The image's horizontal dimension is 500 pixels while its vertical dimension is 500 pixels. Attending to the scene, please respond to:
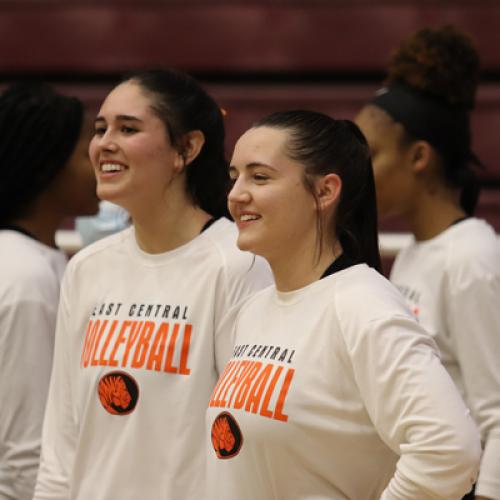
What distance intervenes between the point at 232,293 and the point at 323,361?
0.34 m

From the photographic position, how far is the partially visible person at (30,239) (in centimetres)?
235

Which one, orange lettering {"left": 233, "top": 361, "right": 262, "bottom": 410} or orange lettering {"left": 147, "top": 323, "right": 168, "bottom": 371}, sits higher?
orange lettering {"left": 233, "top": 361, "right": 262, "bottom": 410}

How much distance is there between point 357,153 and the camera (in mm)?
1870

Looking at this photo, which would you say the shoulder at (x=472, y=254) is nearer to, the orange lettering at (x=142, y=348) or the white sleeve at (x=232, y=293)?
the white sleeve at (x=232, y=293)

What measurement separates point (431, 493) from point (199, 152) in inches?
31.2

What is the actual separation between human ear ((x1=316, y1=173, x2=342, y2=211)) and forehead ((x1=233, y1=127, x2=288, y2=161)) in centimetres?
7

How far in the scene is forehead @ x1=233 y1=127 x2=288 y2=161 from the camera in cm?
183

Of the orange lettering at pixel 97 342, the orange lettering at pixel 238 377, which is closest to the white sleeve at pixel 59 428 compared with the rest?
the orange lettering at pixel 97 342

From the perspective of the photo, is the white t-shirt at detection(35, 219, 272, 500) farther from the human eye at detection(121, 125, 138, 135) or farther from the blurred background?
the blurred background

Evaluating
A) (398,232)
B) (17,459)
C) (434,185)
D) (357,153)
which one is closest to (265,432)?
(357,153)

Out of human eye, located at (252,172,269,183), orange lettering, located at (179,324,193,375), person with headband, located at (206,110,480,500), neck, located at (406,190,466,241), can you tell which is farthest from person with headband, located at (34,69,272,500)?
neck, located at (406,190,466,241)

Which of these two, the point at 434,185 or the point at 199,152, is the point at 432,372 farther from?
the point at 434,185

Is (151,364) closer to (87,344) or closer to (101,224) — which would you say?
(87,344)

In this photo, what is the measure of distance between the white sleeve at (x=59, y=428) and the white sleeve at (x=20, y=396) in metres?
0.15
